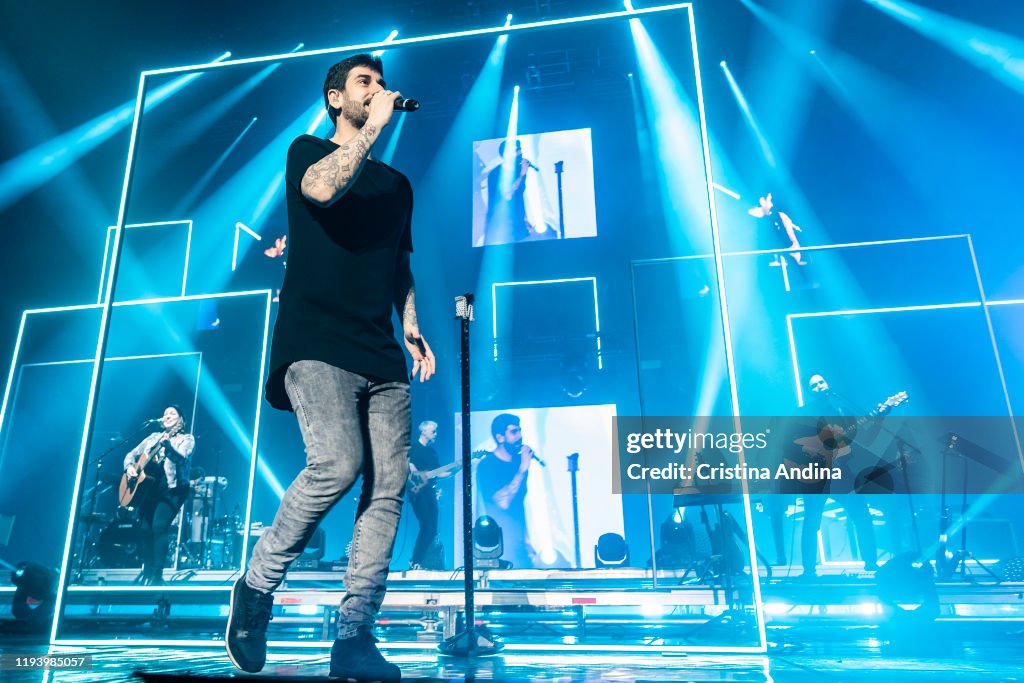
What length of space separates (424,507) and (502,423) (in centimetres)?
167

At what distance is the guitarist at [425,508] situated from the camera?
665 cm

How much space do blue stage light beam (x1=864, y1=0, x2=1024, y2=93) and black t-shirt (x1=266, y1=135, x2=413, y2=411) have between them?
733 cm

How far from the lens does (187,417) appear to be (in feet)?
26.0

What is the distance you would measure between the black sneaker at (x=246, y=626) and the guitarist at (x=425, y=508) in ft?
17.0

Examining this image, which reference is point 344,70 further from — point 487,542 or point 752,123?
point 752,123

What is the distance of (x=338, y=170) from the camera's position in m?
1.59

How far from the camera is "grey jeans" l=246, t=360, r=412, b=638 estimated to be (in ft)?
5.16

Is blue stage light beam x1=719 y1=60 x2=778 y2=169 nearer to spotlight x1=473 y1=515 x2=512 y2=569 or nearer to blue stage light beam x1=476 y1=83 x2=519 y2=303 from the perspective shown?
blue stage light beam x1=476 y1=83 x2=519 y2=303

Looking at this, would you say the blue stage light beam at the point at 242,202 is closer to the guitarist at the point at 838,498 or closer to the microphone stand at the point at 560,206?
the microphone stand at the point at 560,206

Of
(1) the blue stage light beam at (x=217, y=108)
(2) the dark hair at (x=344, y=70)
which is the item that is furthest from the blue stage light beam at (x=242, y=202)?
(2) the dark hair at (x=344, y=70)

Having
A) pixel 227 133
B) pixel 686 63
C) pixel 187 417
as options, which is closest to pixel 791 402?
pixel 686 63

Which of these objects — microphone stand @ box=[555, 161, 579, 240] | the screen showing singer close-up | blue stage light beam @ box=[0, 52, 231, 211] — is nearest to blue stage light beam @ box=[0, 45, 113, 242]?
the screen showing singer close-up

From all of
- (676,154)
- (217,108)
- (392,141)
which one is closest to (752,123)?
(676,154)

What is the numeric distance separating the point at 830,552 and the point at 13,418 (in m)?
10.00
